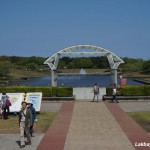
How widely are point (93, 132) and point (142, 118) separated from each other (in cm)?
480

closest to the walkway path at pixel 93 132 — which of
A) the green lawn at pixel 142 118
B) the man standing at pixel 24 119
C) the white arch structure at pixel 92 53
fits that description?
the green lawn at pixel 142 118

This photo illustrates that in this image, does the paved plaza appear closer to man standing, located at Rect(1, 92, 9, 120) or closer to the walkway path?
the walkway path

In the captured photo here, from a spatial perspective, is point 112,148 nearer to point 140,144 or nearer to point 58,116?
point 140,144

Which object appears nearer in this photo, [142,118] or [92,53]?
[142,118]

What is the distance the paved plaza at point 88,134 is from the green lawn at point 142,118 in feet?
0.92

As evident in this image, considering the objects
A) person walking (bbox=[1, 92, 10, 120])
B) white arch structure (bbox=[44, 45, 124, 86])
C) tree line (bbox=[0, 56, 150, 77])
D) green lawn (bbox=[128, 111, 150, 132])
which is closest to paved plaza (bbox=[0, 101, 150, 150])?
Result: green lawn (bbox=[128, 111, 150, 132])

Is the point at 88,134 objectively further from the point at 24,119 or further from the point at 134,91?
the point at 134,91

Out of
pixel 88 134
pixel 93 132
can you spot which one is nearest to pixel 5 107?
pixel 93 132

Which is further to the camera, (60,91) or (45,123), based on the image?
(60,91)

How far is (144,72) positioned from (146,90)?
11375cm

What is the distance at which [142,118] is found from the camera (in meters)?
19.7

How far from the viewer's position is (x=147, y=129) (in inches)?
647

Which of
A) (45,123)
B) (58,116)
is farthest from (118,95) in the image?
(45,123)

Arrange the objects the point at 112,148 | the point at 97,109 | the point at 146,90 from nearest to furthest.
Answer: the point at 112,148 < the point at 97,109 < the point at 146,90
